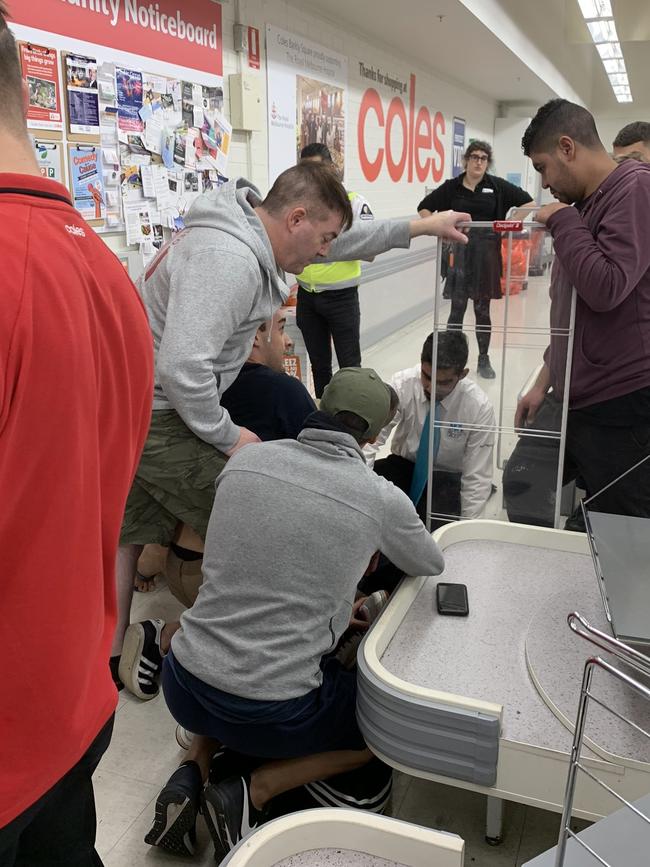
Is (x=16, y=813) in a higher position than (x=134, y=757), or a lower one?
higher

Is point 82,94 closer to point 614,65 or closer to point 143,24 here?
point 143,24

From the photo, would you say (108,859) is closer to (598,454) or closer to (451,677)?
(451,677)

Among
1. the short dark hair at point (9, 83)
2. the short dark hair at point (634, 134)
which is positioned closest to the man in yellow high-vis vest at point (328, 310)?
the short dark hair at point (634, 134)

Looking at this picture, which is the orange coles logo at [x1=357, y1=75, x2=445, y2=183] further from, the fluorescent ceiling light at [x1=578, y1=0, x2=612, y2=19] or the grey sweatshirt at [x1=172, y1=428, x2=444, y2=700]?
the grey sweatshirt at [x1=172, y1=428, x2=444, y2=700]

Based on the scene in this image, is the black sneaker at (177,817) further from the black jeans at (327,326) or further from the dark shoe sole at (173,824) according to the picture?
the black jeans at (327,326)

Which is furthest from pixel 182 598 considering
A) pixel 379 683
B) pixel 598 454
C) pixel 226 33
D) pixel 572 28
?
pixel 572 28

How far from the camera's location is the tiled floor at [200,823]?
1710 mm

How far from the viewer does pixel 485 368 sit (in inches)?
89.5

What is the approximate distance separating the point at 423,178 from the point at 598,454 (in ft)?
23.7

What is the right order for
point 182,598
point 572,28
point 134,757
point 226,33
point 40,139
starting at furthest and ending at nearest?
1. point 572,28
2. point 226,33
3. point 40,139
4. point 182,598
5. point 134,757

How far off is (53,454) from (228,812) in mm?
1173

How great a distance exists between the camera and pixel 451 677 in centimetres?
152

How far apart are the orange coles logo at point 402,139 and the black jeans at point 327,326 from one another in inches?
95.1

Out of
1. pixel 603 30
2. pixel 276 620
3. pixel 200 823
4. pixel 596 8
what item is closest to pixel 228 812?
pixel 200 823
